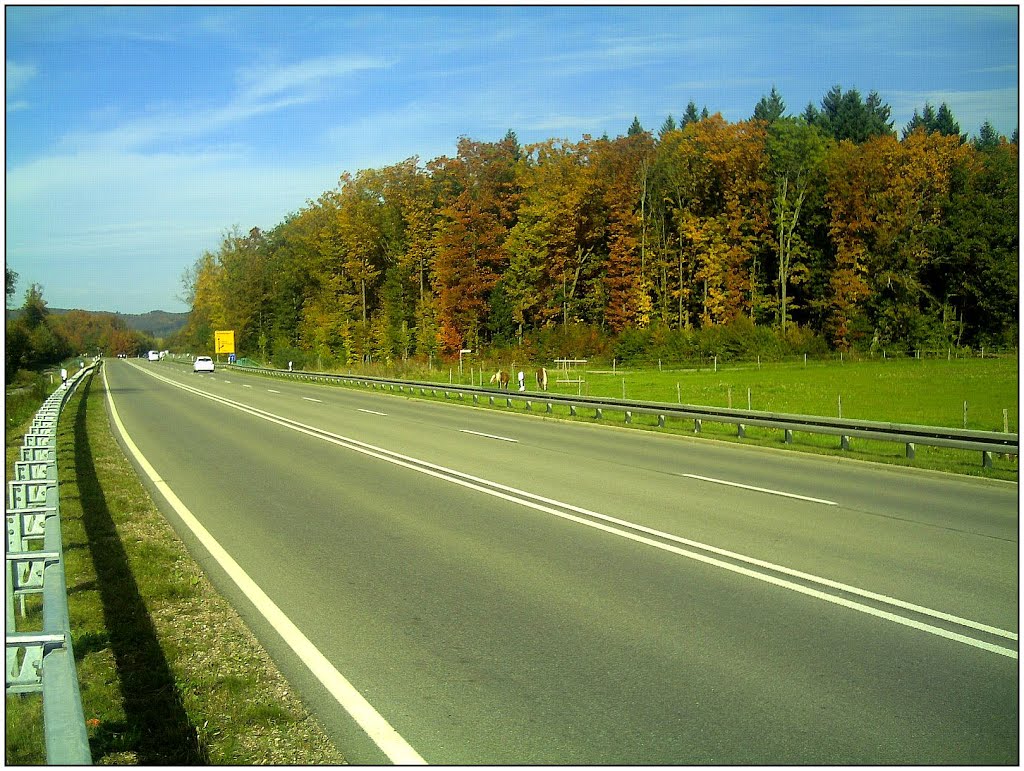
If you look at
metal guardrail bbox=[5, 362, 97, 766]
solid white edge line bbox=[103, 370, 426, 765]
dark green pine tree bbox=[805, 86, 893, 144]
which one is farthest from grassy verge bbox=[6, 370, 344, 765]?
dark green pine tree bbox=[805, 86, 893, 144]

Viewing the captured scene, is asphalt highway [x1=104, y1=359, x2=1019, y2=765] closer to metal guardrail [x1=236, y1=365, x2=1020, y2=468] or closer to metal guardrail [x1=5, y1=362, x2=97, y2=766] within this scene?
metal guardrail [x1=236, y1=365, x2=1020, y2=468]

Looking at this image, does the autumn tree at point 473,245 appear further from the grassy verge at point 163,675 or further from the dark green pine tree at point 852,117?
the grassy verge at point 163,675

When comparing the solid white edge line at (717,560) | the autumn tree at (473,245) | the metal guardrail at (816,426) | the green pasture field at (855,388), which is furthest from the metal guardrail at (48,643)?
the autumn tree at (473,245)

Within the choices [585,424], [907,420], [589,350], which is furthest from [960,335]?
[585,424]

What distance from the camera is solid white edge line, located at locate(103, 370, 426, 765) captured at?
480 centimetres

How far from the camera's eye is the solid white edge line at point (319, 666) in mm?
4797

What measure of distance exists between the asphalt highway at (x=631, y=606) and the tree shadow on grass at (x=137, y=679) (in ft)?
2.53

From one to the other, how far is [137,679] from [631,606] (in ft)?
12.4

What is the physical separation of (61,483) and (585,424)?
14849 millimetres

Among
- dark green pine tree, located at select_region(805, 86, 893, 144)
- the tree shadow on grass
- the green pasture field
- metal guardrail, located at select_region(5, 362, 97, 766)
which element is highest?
dark green pine tree, located at select_region(805, 86, 893, 144)

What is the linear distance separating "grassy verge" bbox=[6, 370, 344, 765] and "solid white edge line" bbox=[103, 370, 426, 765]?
234 millimetres

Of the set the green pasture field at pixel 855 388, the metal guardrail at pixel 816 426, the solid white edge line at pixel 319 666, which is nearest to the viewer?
the solid white edge line at pixel 319 666

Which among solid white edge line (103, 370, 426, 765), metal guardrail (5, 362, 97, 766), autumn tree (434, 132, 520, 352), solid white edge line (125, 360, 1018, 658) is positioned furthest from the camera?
autumn tree (434, 132, 520, 352)

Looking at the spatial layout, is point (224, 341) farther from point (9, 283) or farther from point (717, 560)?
point (717, 560)
